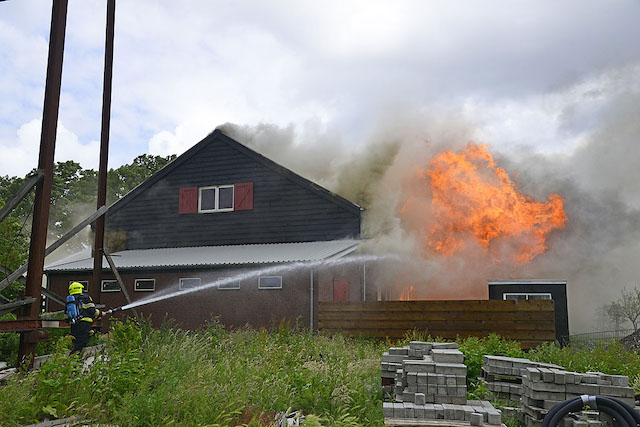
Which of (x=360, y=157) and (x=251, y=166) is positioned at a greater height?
(x=360, y=157)

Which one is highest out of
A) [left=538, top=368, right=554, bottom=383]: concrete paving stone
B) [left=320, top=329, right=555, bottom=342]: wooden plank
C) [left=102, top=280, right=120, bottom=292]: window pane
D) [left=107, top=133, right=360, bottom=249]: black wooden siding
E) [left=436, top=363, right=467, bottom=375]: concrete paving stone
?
[left=107, top=133, right=360, bottom=249]: black wooden siding

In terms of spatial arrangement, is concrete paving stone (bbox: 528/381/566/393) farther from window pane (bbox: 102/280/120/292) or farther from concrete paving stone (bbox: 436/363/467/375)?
window pane (bbox: 102/280/120/292)

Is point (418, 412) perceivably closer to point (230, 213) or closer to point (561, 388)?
point (561, 388)

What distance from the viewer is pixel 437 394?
771cm

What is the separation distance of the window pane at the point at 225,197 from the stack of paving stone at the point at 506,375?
673 inches

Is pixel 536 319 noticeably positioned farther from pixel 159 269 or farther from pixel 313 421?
pixel 159 269

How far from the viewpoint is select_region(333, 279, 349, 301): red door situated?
22.0 metres

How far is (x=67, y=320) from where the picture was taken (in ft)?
36.3

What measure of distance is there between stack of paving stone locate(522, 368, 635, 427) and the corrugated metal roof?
11269 millimetres

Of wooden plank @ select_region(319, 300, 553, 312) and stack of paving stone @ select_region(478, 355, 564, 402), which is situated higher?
wooden plank @ select_region(319, 300, 553, 312)

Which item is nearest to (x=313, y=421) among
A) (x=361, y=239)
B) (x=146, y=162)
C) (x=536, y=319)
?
(x=536, y=319)

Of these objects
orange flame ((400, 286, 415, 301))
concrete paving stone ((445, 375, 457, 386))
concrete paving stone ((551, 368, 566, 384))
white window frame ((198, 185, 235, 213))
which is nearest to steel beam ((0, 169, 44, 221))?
concrete paving stone ((445, 375, 457, 386))

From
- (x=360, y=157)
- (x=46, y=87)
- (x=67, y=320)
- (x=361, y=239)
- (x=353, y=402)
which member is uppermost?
(x=360, y=157)

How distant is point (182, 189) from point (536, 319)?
643 inches
